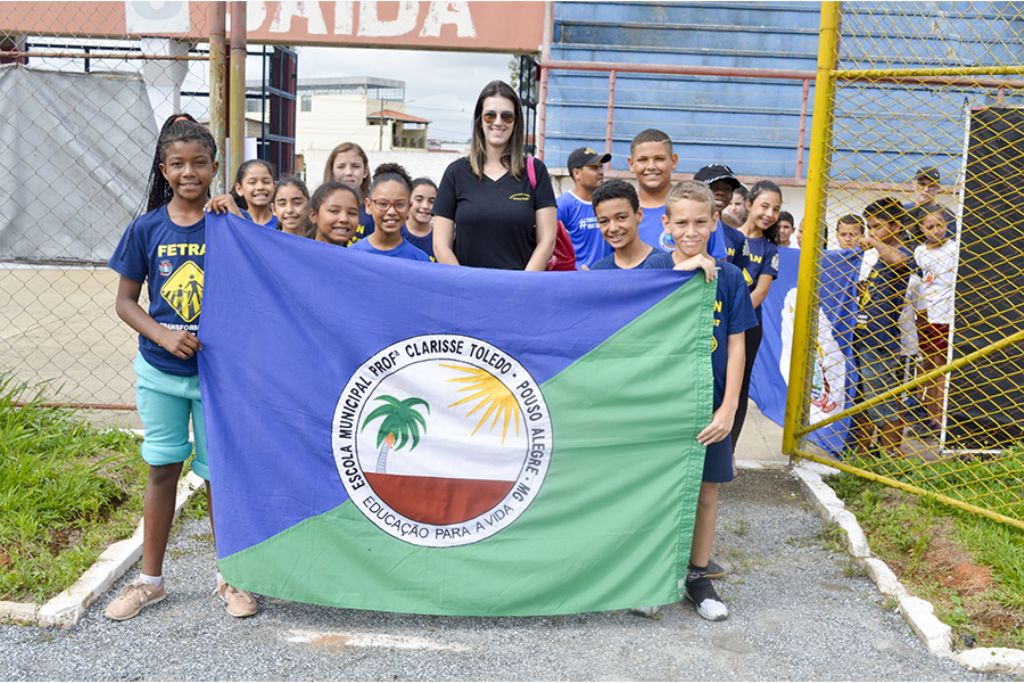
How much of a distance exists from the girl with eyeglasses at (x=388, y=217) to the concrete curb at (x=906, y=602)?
237 centimetres

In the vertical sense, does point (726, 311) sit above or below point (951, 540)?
above

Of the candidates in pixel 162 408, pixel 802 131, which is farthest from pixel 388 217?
pixel 802 131

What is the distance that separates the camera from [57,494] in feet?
14.3

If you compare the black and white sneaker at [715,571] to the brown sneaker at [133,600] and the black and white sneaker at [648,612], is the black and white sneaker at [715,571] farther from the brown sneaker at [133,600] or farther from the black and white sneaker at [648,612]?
the brown sneaker at [133,600]

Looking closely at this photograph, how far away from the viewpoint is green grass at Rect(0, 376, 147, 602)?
3828 mm

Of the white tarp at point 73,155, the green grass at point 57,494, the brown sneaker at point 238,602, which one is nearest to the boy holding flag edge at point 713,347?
the brown sneaker at point 238,602

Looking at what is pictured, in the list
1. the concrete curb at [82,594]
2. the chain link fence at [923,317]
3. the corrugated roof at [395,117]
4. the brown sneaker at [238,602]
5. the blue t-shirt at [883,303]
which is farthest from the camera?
the corrugated roof at [395,117]

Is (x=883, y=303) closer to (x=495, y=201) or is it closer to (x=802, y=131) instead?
(x=495, y=201)

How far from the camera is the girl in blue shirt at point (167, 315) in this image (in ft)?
11.5

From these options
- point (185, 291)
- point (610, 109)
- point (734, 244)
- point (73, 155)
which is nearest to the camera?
point (185, 291)

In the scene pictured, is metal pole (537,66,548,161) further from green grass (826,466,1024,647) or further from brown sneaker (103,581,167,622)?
brown sneaker (103,581,167,622)

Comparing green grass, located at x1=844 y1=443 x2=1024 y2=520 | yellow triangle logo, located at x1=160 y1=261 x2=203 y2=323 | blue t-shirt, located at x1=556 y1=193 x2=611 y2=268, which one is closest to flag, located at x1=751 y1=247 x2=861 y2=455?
green grass, located at x1=844 y1=443 x2=1024 y2=520

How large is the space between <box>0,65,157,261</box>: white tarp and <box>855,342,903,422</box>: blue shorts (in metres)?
4.44

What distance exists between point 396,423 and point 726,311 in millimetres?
1344
